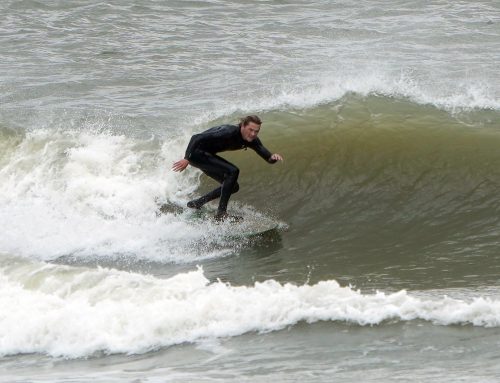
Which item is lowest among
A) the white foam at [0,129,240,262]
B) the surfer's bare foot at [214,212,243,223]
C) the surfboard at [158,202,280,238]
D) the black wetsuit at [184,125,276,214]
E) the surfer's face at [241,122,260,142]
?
the white foam at [0,129,240,262]

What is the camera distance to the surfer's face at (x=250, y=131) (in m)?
9.74

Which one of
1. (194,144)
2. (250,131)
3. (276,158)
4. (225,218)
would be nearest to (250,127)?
(250,131)

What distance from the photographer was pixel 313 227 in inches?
409

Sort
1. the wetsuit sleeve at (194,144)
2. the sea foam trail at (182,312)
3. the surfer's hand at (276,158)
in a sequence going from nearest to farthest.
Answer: the sea foam trail at (182,312) → the surfer's hand at (276,158) → the wetsuit sleeve at (194,144)

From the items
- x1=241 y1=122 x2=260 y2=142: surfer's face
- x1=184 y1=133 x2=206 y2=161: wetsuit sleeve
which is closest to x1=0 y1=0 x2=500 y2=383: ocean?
x1=184 y1=133 x2=206 y2=161: wetsuit sleeve

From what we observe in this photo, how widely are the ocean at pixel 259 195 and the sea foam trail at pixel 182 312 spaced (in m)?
0.02

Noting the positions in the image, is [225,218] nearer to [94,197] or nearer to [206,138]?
[206,138]

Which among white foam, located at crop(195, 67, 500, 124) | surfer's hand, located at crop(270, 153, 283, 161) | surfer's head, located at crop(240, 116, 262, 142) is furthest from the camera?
white foam, located at crop(195, 67, 500, 124)

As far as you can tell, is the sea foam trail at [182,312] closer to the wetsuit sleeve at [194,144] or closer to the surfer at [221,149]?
the surfer at [221,149]

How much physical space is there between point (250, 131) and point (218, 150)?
672 mm

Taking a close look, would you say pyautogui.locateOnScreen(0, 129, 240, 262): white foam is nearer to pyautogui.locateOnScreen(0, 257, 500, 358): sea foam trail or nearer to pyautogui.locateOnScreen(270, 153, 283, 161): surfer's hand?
pyautogui.locateOnScreen(270, 153, 283, 161): surfer's hand

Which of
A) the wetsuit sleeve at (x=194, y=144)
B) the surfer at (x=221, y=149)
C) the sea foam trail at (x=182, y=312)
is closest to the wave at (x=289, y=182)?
the surfer at (x=221, y=149)

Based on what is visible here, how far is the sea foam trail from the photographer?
7281 millimetres

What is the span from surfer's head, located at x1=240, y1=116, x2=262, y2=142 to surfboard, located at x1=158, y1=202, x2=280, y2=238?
104 centimetres
